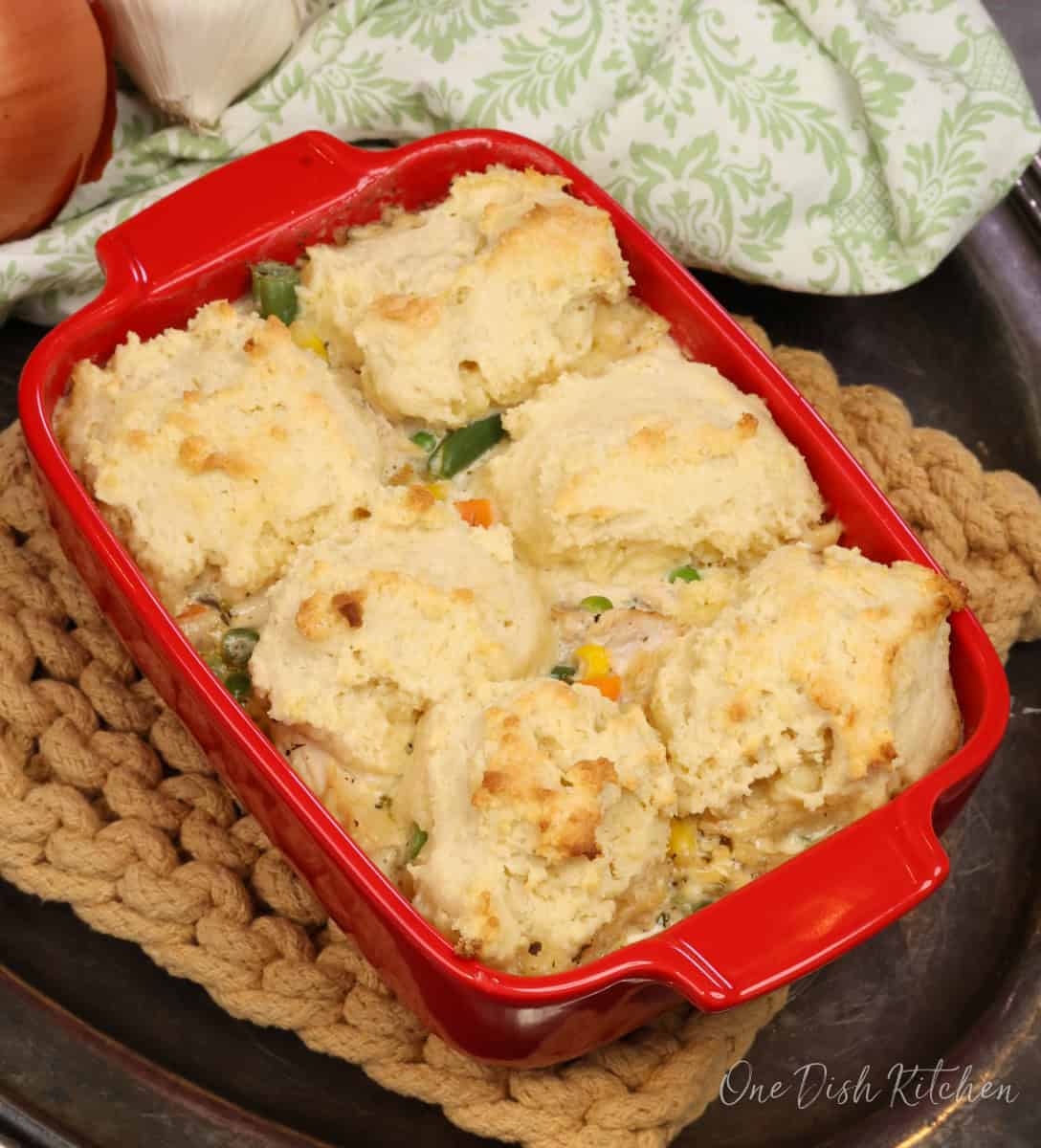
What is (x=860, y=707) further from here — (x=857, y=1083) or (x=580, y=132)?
(x=580, y=132)

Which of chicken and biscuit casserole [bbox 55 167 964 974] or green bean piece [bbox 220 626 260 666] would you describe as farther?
green bean piece [bbox 220 626 260 666]

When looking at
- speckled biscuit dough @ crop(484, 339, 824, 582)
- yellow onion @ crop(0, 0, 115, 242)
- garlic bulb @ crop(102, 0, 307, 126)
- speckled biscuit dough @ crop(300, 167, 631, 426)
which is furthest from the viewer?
garlic bulb @ crop(102, 0, 307, 126)

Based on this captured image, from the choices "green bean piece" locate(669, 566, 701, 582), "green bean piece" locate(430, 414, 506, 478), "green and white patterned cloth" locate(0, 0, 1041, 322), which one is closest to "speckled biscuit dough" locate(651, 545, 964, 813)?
"green bean piece" locate(669, 566, 701, 582)

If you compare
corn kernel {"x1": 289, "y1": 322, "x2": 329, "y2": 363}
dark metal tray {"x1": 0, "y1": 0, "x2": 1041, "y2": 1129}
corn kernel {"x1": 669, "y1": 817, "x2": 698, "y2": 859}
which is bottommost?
dark metal tray {"x1": 0, "y1": 0, "x2": 1041, "y2": 1129}

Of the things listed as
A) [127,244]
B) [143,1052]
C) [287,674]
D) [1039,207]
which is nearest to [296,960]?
[143,1052]

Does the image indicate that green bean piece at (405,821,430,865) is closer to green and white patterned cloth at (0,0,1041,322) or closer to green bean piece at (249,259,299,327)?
green bean piece at (249,259,299,327)

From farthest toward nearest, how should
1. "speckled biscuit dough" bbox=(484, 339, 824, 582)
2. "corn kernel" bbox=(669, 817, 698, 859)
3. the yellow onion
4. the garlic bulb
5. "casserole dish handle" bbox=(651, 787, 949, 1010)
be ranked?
the garlic bulb, the yellow onion, "speckled biscuit dough" bbox=(484, 339, 824, 582), "corn kernel" bbox=(669, 817, 698, 859), "casserole dish handle" bbox=(651, 787, 949, 1010)
